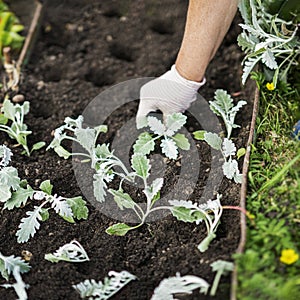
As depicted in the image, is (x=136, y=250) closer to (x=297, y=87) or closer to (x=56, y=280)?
(x=56, y=280)

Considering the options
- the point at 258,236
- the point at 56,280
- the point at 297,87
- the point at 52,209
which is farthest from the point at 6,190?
the point at 297,87

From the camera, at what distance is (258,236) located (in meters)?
1.49

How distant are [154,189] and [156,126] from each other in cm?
26

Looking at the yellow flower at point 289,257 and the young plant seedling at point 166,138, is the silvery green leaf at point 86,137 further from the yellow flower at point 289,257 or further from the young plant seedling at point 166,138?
the yellow flower at point 289,257

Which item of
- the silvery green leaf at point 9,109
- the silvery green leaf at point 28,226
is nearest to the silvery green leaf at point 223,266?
the silvery green leaf at point 28,226

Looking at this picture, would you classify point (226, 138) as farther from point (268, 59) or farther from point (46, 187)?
point (46, 187)

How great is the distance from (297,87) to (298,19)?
0.24m

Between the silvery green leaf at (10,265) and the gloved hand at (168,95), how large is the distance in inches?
25.4

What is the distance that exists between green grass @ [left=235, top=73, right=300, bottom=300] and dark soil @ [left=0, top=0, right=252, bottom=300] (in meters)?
0.10

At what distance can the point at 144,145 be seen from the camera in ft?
6.25

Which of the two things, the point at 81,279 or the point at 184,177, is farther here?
the point at 184,177

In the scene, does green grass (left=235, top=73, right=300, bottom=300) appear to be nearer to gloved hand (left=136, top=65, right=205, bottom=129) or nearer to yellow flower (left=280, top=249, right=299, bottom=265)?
yellow flower (left=280, top=249, right=299, bottom=265)

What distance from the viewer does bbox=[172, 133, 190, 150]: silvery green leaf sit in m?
1.93

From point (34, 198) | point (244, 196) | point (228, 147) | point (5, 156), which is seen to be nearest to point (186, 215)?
point (244, 196)
